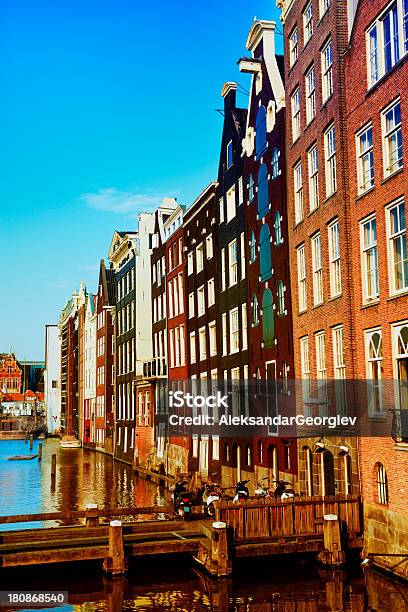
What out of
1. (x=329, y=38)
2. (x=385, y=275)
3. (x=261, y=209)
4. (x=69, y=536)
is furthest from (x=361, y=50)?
(x=69, y=536)

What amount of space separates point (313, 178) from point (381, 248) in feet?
26.5

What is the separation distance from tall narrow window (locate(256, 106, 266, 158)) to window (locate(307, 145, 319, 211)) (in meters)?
6.71

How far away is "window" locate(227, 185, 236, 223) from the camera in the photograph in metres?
43.8

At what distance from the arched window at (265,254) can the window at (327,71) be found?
8815 mm

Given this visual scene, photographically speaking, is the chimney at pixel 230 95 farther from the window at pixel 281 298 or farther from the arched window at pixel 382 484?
the arched window at pixel 382 484

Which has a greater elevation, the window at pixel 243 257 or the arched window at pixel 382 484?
the window at pixel 243 257

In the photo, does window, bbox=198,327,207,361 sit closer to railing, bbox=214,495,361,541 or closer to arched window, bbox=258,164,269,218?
arched window, bbox=258,164,269,218

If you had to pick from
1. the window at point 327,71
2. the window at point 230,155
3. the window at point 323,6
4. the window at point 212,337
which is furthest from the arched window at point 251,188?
the window at point 212,337

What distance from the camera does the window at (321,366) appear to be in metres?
29.8

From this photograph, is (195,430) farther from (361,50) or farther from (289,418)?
(361,50)

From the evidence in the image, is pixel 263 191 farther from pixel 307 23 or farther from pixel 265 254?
pixel 307 23

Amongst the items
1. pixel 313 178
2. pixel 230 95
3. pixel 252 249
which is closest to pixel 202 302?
pixel 252 249

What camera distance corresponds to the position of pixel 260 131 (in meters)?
38.5

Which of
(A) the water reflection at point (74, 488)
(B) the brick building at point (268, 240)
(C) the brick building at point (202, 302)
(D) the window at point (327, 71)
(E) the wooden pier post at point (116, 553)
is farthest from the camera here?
(C) the brick building at point (202, 302)
